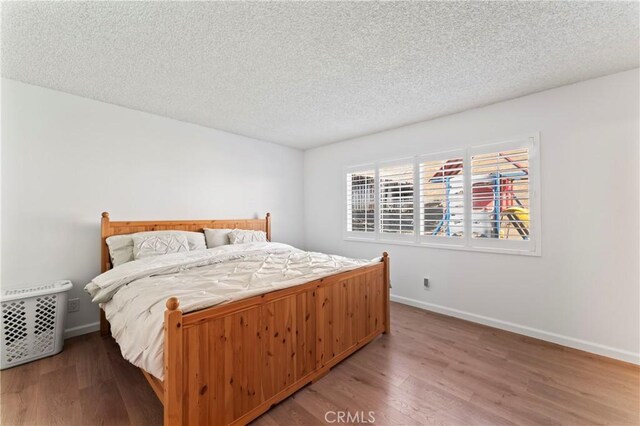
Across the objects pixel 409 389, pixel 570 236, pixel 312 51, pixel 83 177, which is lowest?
pixel 409 389

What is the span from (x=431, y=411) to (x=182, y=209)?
3382 millimetres

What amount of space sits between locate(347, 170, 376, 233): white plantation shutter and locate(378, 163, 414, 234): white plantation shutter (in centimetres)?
17

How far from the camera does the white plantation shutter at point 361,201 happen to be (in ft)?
13.4

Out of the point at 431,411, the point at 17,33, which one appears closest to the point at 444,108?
the point at 431,411

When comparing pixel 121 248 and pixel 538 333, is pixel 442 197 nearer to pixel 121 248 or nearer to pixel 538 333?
pixel 538 333

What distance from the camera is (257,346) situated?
5.41 ft

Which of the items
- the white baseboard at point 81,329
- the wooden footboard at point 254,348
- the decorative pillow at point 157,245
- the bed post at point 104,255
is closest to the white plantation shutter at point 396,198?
the wooden footboard at point 254,348

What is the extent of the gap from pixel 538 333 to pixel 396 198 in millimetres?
2111

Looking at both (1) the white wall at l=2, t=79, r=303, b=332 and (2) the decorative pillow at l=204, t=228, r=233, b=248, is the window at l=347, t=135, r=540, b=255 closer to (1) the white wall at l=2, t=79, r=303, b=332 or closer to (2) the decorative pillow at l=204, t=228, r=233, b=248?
(2) the decorative pillow at l=204, t=228, r=233, b=248

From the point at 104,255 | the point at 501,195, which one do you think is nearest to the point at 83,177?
the point at 104,255

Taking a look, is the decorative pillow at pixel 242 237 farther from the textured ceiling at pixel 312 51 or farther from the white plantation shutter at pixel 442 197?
the white plantation shutter at pixel 442 197

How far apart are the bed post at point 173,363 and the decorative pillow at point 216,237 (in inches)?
88.1

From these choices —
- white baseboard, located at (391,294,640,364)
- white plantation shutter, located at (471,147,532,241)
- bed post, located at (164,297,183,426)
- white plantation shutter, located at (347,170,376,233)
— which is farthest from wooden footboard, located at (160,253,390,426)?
white plantation shutter, located at (347,170,376,233)

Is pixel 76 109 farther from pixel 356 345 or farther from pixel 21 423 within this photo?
pixel 356 345
